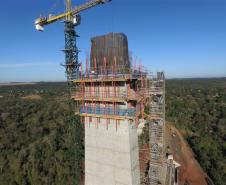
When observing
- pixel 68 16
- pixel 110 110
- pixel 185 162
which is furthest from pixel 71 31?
pixel 185 162

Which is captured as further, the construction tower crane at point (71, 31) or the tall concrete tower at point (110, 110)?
the construction tower crane at point (71, 31)

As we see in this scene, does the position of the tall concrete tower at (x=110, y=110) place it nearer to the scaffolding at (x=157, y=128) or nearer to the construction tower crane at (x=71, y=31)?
the scaffolding at (x=157, y=128)

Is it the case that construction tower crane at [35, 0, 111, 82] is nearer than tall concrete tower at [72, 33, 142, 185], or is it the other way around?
tall concrete tower at [72, 33, 142, 185]

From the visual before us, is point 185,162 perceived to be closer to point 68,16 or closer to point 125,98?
point 125,98

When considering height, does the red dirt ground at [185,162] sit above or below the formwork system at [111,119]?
below

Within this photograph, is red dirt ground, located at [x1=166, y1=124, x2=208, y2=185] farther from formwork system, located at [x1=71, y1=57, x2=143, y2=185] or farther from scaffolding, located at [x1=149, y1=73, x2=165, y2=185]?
formwork system, located at [x1=71, y1=57, x2=143, y2=185]

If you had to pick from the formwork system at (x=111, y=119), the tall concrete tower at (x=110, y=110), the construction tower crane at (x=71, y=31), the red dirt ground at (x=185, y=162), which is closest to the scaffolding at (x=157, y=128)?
the formwork system at (x=111, y=119)

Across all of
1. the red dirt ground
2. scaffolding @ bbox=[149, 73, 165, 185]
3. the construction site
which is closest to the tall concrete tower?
the construction site

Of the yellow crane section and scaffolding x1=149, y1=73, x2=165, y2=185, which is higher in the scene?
the yellow crane section
